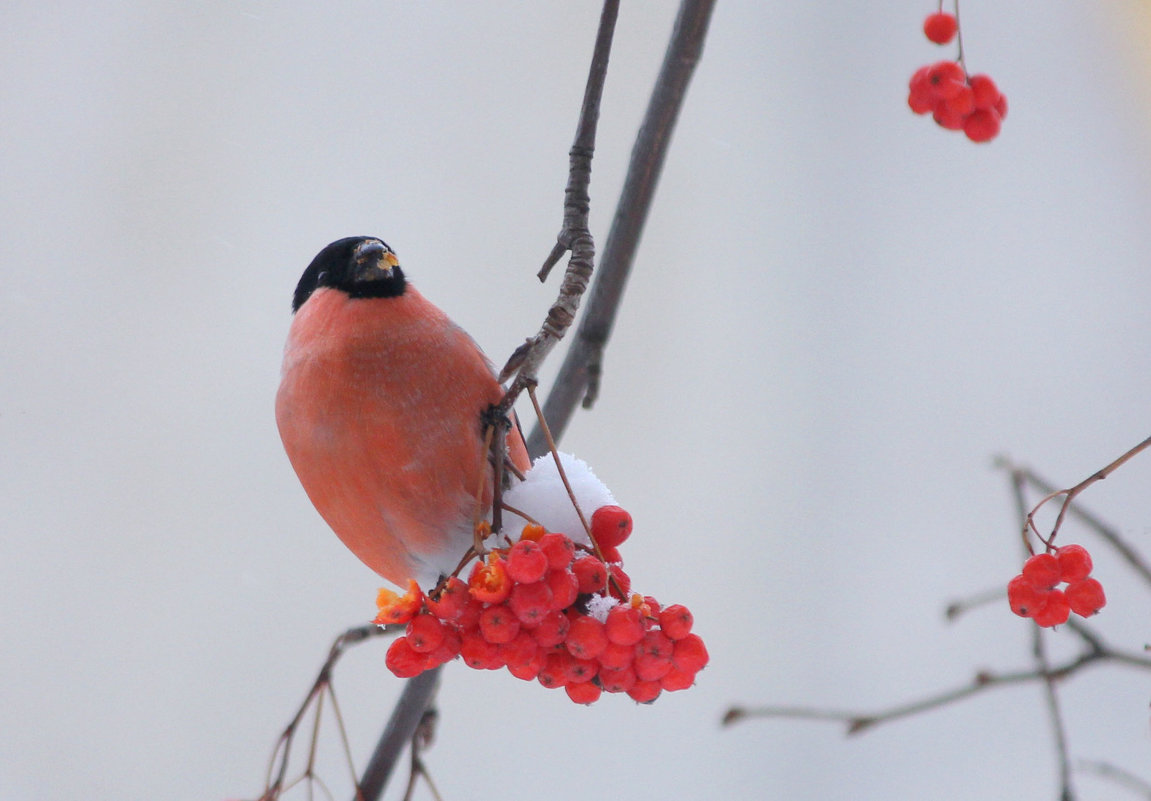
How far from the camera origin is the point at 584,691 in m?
0.57

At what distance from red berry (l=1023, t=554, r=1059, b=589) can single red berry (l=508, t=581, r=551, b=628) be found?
0.25m

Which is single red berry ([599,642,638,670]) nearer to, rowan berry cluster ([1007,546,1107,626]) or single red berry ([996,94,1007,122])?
rowan berry cluster ([1007,546,1107,626])

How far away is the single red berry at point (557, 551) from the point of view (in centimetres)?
52

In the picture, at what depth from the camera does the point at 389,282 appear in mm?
708

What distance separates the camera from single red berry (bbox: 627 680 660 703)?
1.83 feet

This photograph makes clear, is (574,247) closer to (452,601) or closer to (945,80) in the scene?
(452,601)

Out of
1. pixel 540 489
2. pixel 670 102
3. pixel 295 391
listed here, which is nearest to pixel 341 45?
pixel 670 102

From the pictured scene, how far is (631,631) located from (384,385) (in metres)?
0.23

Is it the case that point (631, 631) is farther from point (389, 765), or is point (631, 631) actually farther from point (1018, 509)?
point (389, 765)

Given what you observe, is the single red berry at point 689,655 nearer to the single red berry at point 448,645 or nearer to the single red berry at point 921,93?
the single red berry at point 448,645

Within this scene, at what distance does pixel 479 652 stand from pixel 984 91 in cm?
57

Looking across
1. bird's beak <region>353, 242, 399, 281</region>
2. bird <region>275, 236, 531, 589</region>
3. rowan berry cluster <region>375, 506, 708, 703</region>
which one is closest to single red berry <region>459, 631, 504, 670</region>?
rowan berry cluster <region>375, 506, 708, 703</region>

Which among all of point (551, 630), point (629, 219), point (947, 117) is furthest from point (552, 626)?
point (947, 117)

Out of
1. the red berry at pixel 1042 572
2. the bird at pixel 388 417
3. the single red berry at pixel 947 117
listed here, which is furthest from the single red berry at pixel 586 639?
the single red berry at pixel 947 117
